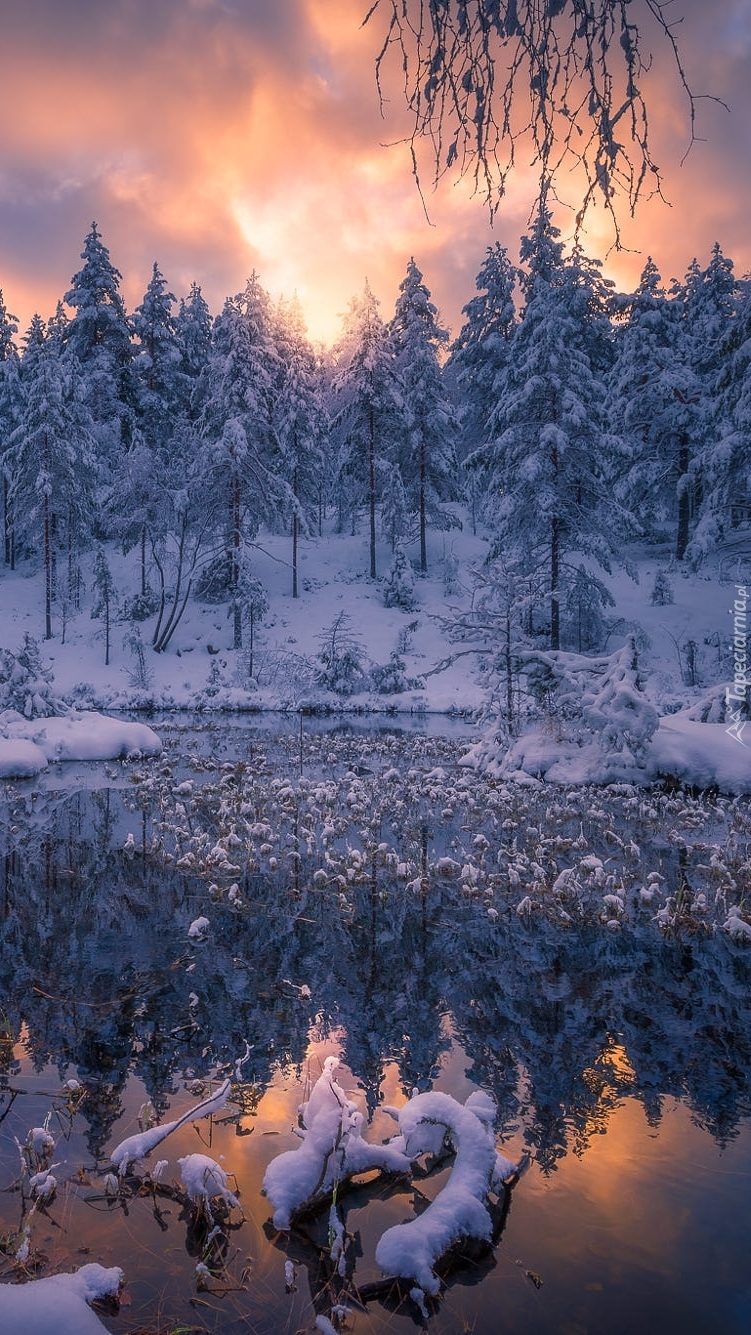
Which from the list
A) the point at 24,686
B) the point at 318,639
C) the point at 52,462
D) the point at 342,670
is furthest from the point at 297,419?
the point at 24,686

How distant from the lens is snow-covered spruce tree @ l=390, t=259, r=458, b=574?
39.6m

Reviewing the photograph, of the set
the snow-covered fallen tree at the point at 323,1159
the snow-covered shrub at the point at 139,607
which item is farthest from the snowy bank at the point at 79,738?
the snow-covered shrub at the point at 139,607

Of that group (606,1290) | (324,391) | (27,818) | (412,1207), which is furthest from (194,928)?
(324,391)

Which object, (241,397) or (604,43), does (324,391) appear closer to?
(241,397)

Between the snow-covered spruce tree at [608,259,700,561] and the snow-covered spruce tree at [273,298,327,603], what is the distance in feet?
52.9

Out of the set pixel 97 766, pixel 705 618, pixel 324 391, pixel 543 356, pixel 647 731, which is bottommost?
pixel 97 766

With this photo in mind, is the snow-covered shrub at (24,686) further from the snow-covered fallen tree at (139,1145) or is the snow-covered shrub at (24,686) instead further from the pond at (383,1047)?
the snow-covered fallen tree at (139,1145)

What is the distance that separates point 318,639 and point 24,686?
1728cm

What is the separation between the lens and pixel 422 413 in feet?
130

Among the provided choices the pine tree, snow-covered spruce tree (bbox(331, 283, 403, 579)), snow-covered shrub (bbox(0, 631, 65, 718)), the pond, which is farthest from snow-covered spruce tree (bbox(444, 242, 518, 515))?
the pond

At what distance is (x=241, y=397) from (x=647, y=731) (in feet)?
88.4

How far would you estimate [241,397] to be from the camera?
34.5 meters

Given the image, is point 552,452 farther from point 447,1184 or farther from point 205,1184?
point 205,1184

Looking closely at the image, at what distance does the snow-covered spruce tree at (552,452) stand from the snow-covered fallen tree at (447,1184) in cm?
2437
